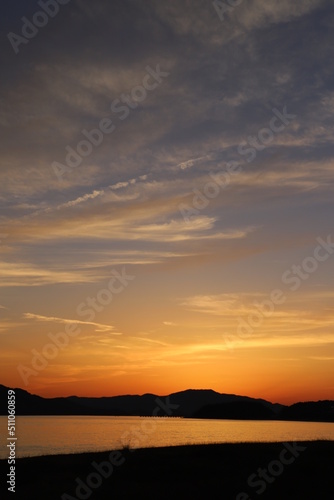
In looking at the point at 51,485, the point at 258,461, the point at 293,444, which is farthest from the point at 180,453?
the point at 51,485

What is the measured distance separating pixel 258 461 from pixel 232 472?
3.29 m

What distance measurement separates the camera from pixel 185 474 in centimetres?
2839

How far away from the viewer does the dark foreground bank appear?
24391mm

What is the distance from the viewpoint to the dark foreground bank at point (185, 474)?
24.4 meters

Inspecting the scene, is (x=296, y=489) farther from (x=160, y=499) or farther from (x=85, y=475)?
(x=85, y=475)

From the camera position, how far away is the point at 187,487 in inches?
998
